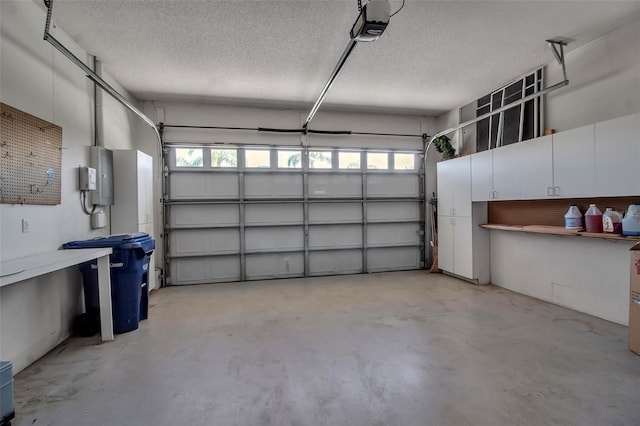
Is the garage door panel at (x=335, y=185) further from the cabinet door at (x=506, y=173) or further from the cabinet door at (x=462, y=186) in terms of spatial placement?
the cabinet door at (x=506, y=173)

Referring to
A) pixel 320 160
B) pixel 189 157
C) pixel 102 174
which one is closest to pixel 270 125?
pixel 320 160

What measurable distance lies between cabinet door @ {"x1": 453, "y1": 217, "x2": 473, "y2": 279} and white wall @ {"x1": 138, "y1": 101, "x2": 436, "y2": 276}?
1.41 m

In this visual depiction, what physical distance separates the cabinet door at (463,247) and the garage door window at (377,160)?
1802 millimetres

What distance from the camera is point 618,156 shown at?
3094 mm

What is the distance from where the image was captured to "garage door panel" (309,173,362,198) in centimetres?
614

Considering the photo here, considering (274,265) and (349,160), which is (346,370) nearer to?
(274,265)

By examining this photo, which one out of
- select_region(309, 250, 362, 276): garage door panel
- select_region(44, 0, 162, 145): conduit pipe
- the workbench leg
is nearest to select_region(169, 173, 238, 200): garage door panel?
select_region(44, 0, 162, 145): conduit pipe

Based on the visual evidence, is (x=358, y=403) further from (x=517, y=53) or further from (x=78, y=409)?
(x=517, y=53)

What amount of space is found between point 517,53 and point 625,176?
6.27ft


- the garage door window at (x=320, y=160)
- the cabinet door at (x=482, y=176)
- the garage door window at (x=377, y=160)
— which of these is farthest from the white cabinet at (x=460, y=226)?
the garage door window at (x=320, y=160)

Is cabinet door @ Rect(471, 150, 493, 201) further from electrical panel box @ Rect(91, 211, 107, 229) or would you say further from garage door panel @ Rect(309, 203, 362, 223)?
electrical panel box @ Rect(91, 211, 107, 229)

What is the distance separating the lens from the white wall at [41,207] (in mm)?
2471

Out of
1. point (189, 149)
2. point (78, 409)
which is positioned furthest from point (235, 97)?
point (78, 409)

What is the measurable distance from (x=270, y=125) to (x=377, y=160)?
229cm
